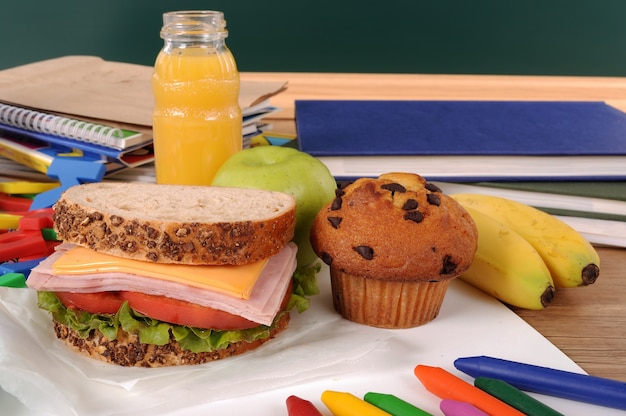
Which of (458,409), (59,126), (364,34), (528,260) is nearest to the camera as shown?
(458,409)

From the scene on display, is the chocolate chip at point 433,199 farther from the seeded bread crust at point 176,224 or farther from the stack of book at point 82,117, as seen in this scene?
the stack of book at point 82,117

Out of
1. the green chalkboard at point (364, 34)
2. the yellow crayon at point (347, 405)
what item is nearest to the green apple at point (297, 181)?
the yellow crayon at point (347, 405)

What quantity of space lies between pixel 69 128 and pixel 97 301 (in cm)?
79

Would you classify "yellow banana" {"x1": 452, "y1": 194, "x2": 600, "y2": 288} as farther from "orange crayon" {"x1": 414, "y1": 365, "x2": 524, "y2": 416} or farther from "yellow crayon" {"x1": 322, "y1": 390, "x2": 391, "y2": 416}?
"yellow crayon" {"x1": 322, "y1": 390, "x2": 391, "y2": 416}

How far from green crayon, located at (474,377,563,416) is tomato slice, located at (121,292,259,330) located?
0.38 metres

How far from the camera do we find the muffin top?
123 cm

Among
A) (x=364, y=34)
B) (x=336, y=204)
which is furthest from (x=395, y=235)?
(x=364, y=34)

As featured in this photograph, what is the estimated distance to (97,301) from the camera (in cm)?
118

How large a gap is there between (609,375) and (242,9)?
2.94 metres

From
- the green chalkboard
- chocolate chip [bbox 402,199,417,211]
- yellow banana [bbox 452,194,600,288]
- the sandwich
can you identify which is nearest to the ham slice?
the sandwich

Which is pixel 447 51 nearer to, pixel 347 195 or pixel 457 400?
pixel 347 195

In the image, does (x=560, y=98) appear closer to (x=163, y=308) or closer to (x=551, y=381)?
(x=551, y=381)

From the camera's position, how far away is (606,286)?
1465mm

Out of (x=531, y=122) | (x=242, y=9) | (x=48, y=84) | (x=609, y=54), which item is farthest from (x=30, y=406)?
(x=609, y=54)
